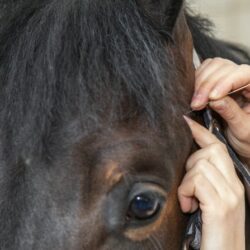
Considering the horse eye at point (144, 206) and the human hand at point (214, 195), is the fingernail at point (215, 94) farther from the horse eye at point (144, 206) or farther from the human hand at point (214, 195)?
the horse eye at point (144, 206)

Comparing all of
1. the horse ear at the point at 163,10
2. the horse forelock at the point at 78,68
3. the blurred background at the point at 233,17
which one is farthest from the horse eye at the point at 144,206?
the blurred background at the point at 233,17

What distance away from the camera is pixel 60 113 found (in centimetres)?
92

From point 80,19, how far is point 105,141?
20 cm

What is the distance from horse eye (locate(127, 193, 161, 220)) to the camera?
93cm

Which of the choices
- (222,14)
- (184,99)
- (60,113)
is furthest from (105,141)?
(222,14)

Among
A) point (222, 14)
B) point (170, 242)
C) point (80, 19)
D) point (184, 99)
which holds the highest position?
point (80, 19)

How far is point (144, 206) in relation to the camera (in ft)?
3.07

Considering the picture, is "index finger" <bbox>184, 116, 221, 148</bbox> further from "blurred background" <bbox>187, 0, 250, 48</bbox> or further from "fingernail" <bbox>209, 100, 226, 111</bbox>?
"blurred background" <bbox>187, 0, 250, 48</bbox>

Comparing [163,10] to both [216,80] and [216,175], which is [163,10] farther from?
[216,175]

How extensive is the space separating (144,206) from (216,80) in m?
0.26

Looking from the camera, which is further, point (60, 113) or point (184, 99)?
point (184, 99)

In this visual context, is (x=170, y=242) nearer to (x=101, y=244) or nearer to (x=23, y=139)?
(x=101, y=244)

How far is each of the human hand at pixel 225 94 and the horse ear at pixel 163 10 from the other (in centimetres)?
11

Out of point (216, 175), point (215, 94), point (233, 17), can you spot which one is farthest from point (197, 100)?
point (233, 17)
